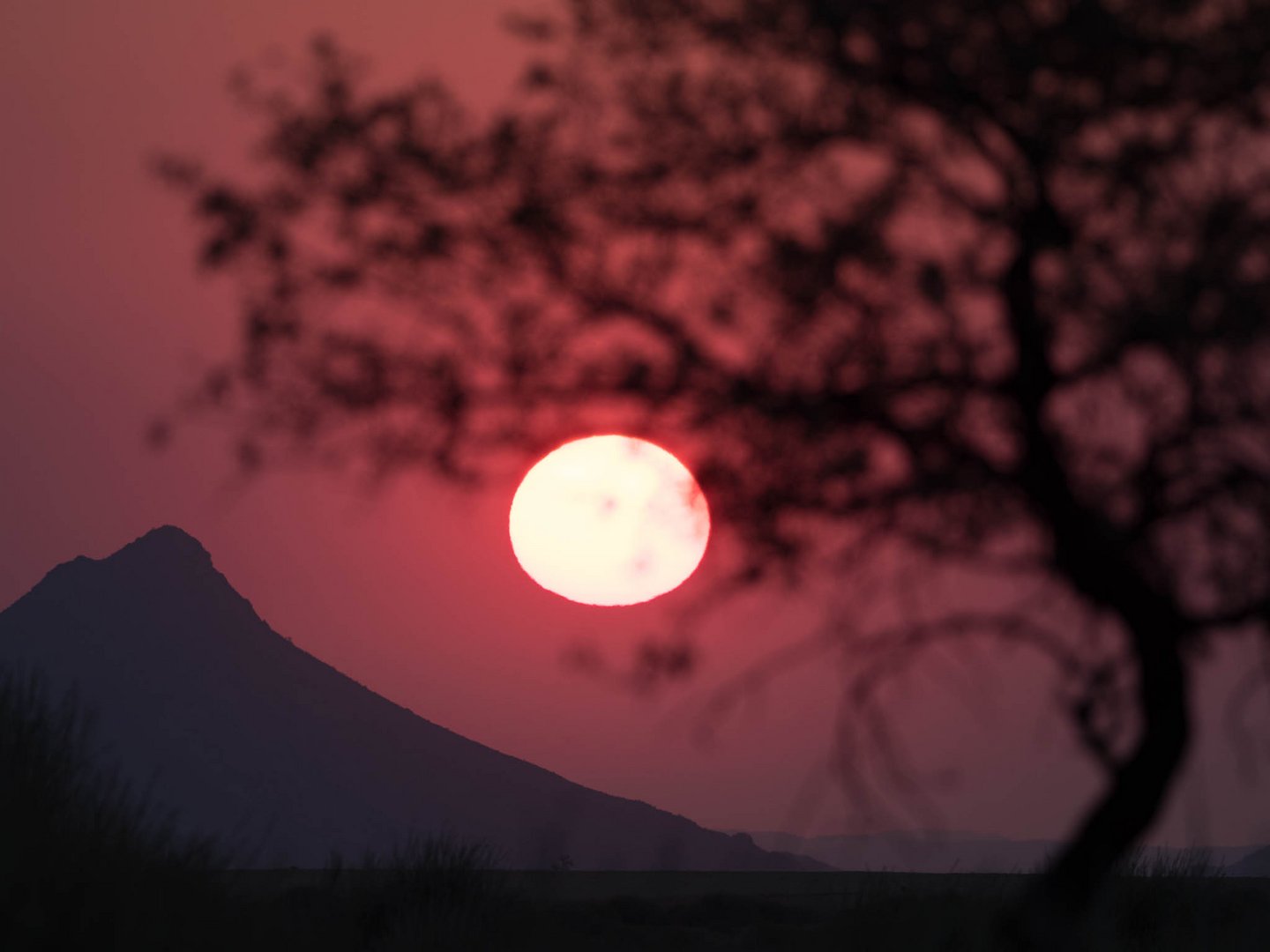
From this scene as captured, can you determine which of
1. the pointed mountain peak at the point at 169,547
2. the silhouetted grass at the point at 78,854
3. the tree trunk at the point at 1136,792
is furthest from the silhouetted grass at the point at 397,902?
the pointed mountain peak at the point at 169,547

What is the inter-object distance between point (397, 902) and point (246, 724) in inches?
5259

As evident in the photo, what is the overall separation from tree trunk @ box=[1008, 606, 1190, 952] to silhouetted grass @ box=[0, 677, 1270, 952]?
92 cm

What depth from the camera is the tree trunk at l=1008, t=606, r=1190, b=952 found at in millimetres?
10172

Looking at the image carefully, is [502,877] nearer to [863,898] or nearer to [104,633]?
[863,898]

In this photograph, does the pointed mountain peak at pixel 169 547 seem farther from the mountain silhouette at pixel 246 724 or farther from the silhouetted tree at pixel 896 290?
the silhouetted tree at pixel 896 290

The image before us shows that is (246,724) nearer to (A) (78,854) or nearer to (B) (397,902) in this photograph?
(B) (397,902)

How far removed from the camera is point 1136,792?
1017 centimetres

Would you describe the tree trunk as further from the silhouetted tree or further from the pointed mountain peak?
the pointed mountain peak

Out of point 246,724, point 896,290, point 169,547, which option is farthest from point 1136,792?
point 169,547

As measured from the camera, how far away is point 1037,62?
994 cm

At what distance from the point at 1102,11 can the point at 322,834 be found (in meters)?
113

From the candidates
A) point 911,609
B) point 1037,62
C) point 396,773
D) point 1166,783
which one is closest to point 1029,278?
point 1037,62

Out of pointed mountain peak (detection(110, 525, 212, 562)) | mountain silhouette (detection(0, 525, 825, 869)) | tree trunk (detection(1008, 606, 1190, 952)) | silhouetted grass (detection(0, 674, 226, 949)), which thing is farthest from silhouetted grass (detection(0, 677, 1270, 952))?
pointed mountain peak (detection(110, 525, 212, 562))

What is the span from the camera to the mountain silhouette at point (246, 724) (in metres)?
124
